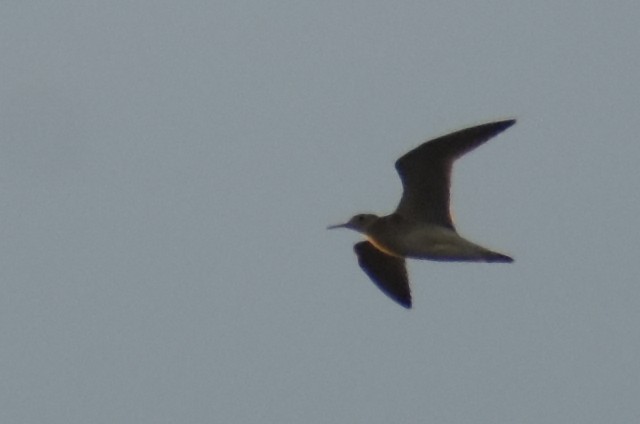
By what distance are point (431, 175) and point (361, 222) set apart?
3.44ft

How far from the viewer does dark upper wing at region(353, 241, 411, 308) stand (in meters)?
17.5

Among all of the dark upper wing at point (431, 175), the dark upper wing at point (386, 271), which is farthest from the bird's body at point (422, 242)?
the dark upper wing at point (386, 271)

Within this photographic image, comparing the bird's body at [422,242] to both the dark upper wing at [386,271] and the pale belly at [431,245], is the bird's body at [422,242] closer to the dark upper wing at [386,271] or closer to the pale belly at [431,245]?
the pale belly at [431,245]

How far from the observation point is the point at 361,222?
1662 cm

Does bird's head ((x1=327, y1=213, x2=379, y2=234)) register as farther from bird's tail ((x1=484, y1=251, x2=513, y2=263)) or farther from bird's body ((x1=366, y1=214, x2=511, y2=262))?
bird's tail ((x1=484, y1=251, x2=513, y2=263))

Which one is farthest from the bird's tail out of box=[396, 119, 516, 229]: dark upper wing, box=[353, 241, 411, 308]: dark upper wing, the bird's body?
box=[353, 241, 411, 308]: dark upper wing

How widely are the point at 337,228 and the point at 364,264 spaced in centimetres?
64

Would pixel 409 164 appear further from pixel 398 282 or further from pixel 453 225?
pixel 398 282

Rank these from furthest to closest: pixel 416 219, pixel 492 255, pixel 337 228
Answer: pixel 337 228 → pixel 416 219 → pixel 492 255

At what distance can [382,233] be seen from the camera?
16.2 m

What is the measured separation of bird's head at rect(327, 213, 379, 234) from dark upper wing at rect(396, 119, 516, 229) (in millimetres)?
447

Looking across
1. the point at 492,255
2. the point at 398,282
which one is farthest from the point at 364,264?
the point at 492,255

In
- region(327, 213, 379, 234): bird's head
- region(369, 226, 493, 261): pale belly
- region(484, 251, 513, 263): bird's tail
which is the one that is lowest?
region(484, 251, 513, 263): bird's tail

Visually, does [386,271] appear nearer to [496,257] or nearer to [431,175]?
[431,175]
